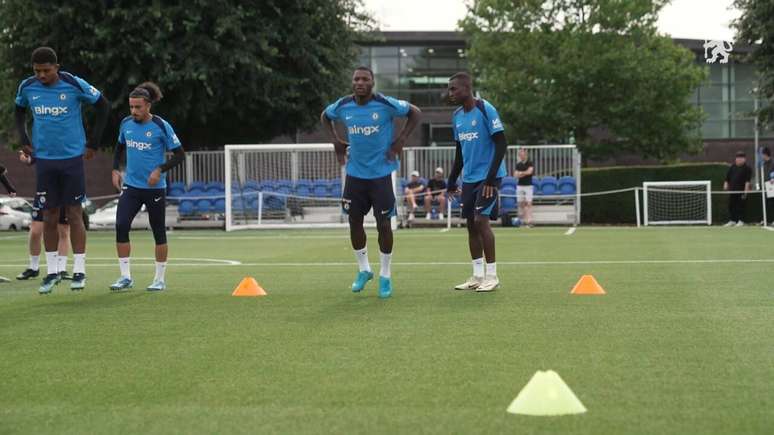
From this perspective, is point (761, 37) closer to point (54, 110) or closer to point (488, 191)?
point (488, 191)

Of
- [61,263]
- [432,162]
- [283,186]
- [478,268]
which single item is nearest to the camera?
[478,268]

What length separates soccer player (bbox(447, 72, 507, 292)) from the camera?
34.7ft

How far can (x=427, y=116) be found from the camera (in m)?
58.9

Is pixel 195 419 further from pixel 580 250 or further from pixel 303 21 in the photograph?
pixel 303 21

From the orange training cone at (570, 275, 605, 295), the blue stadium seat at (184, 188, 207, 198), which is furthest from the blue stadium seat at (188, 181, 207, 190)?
the orange training cone at (570, 275, 605, 295)

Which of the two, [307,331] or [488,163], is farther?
[488,163]

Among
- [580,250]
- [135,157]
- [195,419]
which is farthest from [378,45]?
[195,419]

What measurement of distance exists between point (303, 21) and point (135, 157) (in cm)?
2387

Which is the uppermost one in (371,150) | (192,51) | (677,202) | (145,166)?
(192,51)

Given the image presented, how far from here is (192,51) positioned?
32156mm

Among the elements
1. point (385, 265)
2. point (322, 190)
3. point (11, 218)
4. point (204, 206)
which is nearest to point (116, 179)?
point (385, 265)

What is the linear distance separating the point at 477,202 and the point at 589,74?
38.9 meters

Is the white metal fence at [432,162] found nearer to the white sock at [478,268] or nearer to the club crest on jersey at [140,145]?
the white sock at [478,268]

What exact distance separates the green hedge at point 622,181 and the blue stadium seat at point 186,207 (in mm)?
11408
